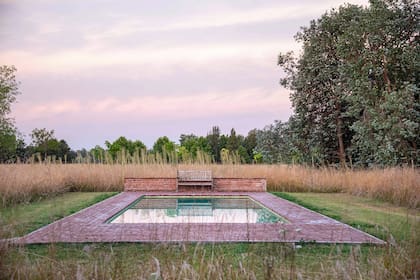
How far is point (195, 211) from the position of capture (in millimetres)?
7879

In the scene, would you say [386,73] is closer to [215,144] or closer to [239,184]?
[239,184]

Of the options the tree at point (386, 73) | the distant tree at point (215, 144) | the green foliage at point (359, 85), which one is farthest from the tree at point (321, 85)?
the distant tree at point (215, 144)

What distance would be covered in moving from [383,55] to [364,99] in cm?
134

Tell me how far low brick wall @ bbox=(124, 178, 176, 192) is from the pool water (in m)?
1.15

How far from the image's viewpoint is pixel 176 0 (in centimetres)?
941

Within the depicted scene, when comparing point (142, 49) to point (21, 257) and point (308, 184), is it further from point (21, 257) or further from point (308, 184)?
point (21, 257)

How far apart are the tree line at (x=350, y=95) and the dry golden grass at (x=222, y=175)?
0.52m

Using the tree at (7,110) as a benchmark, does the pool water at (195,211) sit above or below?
below

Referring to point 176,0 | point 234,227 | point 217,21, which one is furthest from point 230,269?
point 217,21

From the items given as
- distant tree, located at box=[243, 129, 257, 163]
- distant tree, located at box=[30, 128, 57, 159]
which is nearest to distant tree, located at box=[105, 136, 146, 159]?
distant tree, located at box=[30, 128, 57, 159]

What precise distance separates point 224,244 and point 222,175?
325 inches

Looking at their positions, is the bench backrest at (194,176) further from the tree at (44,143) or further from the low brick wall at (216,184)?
the tree at (44,143)

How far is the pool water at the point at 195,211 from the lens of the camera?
641 centimetres

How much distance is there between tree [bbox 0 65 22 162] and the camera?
23.4 m
